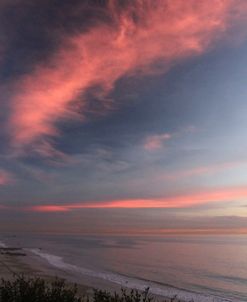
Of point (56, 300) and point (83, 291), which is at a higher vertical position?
point (56, 300)

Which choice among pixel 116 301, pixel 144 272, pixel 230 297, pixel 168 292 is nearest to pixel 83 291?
pixel 168 292

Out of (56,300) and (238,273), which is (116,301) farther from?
(238,273)

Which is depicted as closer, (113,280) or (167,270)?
(113,280)

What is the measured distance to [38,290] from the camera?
521 inches

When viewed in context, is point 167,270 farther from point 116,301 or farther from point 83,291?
point 116,301

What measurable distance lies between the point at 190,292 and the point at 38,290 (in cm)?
2640

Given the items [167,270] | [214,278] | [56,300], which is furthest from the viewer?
[167,270]

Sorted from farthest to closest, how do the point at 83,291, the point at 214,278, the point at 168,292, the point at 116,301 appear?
the point at 214,278 → the point at 168,292 → the point at 83,291 → the point at 116,301

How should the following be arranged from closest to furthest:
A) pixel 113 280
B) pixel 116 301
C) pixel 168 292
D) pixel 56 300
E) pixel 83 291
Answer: pixel 116 301
pixel 56 300
pixel 83 291
pixel 168 292
pixel 113 280

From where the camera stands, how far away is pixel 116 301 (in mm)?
11484

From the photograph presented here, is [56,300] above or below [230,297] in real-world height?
above

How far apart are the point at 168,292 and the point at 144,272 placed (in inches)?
650

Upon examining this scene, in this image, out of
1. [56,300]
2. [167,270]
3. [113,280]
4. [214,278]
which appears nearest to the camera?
[56,300]

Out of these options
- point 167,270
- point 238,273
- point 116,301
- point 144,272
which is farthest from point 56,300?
point 238,273
